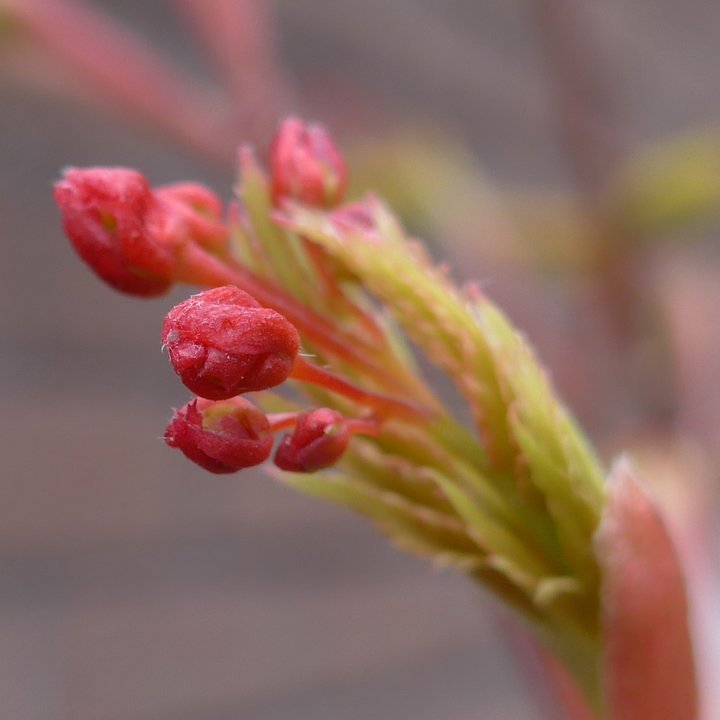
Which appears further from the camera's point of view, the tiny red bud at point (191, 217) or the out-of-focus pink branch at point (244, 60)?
the out-of-focus pink branch at point (244, 60)

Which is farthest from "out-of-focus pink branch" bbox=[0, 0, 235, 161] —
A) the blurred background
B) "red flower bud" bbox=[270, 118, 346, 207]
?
"red flower bud" bbox=[270, 118, 346, 207]

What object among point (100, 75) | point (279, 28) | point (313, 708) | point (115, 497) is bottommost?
point (313, 708)

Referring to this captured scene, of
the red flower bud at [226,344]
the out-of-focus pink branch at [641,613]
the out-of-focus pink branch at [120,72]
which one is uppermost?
the out-of-focus pink branch at [120,72]

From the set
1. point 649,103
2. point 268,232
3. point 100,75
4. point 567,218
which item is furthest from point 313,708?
point 649,103

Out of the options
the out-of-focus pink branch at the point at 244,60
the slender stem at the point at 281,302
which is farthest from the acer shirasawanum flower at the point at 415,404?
the out-of-focus pink branch at the point at 244,60

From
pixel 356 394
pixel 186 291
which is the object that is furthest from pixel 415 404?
pixel 186 291

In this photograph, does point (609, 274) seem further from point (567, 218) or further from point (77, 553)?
point (77, 553)

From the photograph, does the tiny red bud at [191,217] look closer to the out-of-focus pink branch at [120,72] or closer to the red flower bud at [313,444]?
the red flower bud at [313,444]
